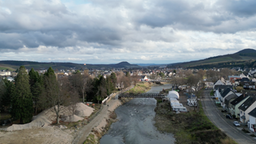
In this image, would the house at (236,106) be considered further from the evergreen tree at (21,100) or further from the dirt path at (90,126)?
the evergreen tree at (21,100)

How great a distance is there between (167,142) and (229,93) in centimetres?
2375

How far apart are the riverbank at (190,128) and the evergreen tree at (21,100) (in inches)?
842

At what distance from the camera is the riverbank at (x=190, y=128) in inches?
867

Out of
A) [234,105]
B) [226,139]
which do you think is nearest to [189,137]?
[226,139]

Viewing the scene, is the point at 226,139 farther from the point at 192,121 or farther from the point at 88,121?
the point at 88,121

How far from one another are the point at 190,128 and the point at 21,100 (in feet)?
88.7

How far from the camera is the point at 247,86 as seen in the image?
59.5 meters

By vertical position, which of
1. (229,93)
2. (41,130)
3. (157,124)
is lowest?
(157,124)

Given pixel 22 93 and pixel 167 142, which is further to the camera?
pixel 22 93

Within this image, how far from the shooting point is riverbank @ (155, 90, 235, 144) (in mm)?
22031

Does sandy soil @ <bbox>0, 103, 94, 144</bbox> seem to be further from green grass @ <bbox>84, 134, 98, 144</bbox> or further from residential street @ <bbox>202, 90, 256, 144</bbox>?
residential street @ <bbox>202, 90, 256, 144</bbox>

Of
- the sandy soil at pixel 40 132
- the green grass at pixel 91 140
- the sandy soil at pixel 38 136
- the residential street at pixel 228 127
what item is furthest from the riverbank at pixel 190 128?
the sandy soil at pixel 38 136

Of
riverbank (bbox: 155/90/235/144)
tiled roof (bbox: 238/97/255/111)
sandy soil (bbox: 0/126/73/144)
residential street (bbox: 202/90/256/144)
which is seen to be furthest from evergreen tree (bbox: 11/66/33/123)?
tiled roof (bbox: 238/97/255/111)

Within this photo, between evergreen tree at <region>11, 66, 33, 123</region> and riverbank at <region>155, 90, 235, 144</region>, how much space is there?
21.4 meters
